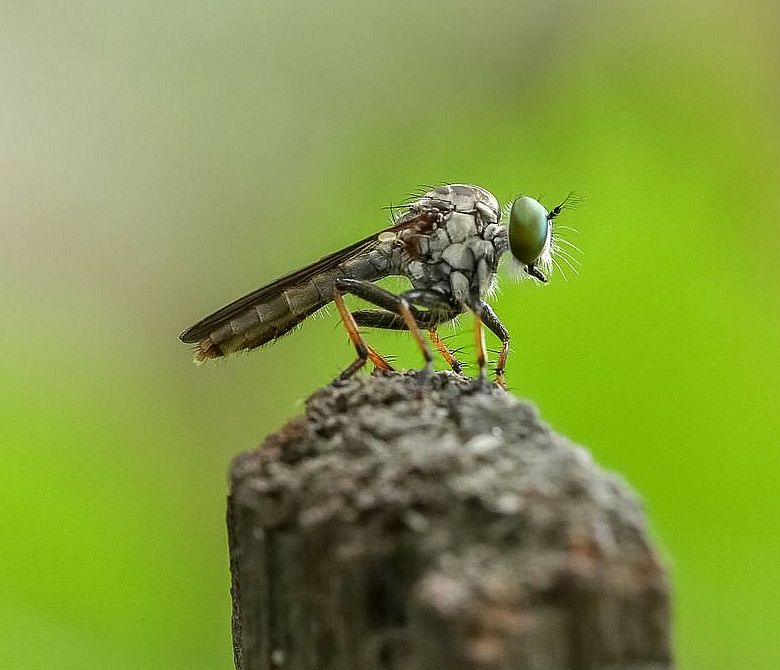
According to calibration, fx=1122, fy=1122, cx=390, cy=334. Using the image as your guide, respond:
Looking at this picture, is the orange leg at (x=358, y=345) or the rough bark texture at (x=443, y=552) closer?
the rough bark texture at (x=443, y=552)

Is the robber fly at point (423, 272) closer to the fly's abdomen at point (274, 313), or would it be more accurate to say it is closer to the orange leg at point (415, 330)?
the fly's abdomen at point (274, 313)

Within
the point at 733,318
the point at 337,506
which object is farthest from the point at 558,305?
the point at 337,506

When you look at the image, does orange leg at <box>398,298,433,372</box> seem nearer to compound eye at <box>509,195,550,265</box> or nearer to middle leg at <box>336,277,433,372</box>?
middle leg at <box>336,277,433,372</box>

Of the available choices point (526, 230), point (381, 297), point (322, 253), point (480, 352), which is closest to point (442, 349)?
point (381, 297)

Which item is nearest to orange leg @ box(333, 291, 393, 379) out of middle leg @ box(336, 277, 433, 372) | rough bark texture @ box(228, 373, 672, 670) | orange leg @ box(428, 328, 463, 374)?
middle leg @ box(336, 277, 433, 372)

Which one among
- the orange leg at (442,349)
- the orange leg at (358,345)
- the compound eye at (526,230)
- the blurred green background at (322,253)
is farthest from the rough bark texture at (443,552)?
the blurred green background at (322,253)

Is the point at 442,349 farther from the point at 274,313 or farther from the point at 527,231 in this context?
the point at 274,313

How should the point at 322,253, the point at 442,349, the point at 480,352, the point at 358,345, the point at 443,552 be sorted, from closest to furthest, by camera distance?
the point at 443,552, the point at 480,352, the point at 358,345, the point at 442,349, the point at 322,253

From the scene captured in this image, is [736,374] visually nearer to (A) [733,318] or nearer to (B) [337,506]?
(A) [733,318]
